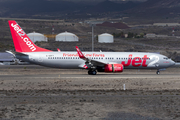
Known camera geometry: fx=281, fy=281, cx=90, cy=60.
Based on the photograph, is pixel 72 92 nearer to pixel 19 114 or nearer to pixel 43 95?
pixel 43 95

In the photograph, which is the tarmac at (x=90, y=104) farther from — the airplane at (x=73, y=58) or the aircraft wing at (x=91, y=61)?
the airplane at (x=73, y=58)

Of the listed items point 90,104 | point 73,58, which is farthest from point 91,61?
point 90,104

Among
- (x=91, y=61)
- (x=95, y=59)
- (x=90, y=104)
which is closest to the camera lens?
(x=90, y=104)

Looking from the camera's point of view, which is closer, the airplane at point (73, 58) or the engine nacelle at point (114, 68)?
the engine nacelle at point (114, 68)

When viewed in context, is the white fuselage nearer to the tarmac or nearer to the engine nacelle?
the engine nacelle

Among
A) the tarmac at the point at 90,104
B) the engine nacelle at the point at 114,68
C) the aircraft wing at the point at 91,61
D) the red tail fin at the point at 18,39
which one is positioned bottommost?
the tarmac at the point at 90,104

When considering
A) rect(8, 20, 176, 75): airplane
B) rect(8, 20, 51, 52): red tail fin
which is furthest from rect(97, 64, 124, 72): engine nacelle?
rect(8, 20, 51, 52): red tail fin

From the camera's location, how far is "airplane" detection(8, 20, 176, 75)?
41.6m

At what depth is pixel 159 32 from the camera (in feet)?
646

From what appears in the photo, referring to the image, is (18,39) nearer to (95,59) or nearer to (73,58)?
(73,58)

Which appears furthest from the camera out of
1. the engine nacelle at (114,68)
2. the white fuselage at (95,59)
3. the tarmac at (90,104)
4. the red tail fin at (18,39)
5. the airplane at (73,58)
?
the red tail fin at (18,39)

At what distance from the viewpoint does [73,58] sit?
138 ft

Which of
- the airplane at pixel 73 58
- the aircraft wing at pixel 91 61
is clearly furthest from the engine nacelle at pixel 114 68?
the aircraft wing at pixel 91 61

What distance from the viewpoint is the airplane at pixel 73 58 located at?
4156 centimetres
